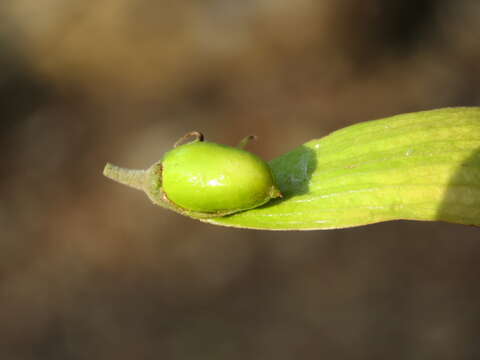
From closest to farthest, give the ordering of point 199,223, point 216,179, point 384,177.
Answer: point 216,179 < point 384,177 < point 199,223

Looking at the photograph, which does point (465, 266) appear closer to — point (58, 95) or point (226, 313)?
point (226, 313)

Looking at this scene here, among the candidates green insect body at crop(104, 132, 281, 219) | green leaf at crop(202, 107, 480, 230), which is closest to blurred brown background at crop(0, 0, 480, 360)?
green leaf at crop(202, 107, 480, 230)

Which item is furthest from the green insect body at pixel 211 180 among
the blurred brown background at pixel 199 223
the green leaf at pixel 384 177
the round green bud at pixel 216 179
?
the blurred brown background at pixel 199 223

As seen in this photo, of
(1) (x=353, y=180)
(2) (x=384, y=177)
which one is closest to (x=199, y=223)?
(1) (x=353, y=180)

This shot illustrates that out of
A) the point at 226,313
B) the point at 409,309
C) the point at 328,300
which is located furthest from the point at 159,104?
the point at 409,309

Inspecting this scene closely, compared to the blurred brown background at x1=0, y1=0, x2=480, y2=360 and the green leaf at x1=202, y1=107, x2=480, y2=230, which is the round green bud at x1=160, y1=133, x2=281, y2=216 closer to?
the green leaf at x1=202, y1=107, x2=480, y2=230

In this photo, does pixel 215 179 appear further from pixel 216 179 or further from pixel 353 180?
pixel 353 180
